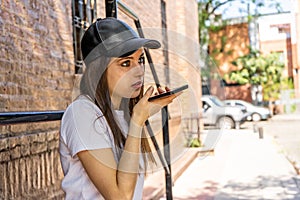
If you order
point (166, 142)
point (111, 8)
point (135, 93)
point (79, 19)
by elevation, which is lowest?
point (166, 142)

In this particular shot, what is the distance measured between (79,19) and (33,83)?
1226mm

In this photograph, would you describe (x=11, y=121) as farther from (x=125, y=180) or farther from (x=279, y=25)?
(x=279, y=25)

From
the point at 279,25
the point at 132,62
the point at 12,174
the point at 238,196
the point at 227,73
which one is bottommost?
the point at 238,196

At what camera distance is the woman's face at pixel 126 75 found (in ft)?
3.64

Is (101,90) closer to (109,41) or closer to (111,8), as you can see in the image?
(109,41)

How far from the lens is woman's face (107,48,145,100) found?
111 centimetres

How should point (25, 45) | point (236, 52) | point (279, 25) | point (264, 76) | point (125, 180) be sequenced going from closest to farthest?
point (125, 180), point (25, 45), point (264, 76), point (236, 52), point (279, 25)

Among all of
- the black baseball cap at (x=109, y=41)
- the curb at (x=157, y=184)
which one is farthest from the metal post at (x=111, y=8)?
the curb at (x=157, y=184)

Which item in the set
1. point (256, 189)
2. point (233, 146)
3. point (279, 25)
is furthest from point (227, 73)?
point (256, 189)

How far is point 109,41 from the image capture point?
1111mm

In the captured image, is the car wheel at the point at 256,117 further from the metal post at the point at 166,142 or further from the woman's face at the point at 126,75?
the woman's face at the point at 126,75

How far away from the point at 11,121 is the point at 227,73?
2193 centimetres

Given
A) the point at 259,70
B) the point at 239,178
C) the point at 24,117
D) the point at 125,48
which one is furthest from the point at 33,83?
the point at 259,70

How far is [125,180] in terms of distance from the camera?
104 cm
